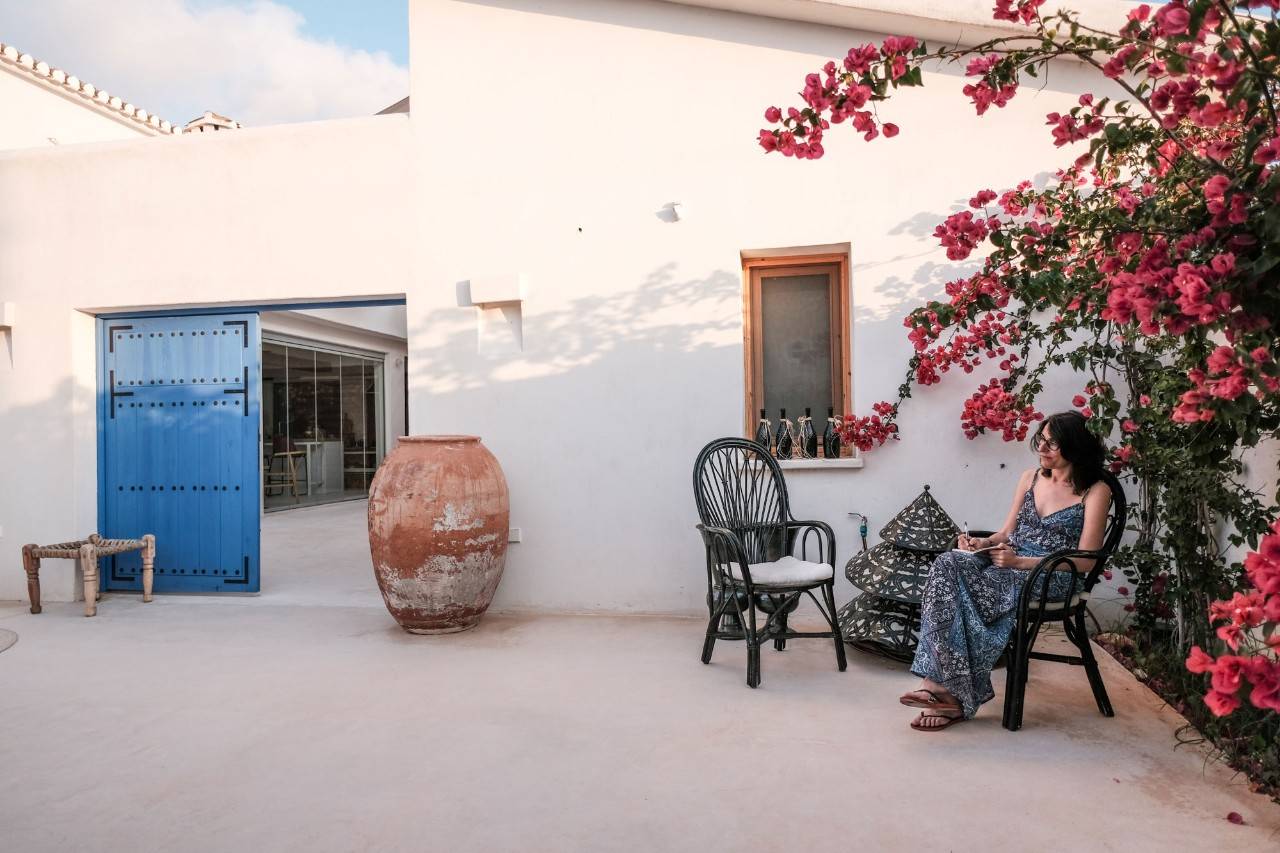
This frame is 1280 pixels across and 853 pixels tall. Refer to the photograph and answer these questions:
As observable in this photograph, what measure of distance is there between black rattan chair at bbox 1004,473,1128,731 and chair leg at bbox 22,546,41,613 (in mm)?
5157

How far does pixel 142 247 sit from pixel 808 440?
4.23 metres

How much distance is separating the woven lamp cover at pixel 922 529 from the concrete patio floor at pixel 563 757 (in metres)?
0.53

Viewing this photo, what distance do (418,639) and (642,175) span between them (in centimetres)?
271

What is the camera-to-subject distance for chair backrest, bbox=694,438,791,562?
3684 mm

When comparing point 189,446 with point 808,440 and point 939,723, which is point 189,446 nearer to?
point 808,440

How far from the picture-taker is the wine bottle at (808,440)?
4293 millimetres

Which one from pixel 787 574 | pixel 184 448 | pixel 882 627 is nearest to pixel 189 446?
pixel 184 448

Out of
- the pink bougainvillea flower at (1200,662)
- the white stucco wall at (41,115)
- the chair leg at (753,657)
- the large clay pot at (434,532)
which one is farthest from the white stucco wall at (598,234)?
the white stucco wall at (41,115)

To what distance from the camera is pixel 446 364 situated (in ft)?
14.9

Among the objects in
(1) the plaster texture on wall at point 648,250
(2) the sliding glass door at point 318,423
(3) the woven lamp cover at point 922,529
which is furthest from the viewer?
(2) the sliding glass door at point 318,423

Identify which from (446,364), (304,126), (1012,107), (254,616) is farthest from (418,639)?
(1012,107)

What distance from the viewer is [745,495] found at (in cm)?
392

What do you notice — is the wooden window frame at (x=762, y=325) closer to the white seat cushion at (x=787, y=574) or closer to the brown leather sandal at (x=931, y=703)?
the white seat cushion at (x=787, y=574)

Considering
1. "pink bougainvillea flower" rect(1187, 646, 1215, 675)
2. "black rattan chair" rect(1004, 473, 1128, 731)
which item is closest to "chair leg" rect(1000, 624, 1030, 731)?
"black rattan chair" rect(1004, 473, 1128, 731)
